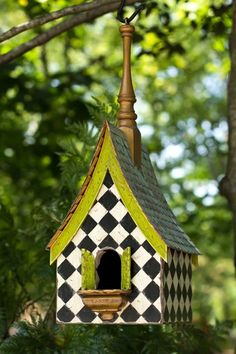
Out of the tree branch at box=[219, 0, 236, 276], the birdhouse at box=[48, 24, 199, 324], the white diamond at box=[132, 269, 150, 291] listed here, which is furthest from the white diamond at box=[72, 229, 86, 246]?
the tree branch at box=[219, 0, 236, 276]

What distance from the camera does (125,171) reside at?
3990 millimetres

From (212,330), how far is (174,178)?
857 cm

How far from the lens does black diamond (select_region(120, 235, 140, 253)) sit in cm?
393

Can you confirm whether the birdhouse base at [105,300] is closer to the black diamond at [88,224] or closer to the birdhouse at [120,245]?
the birdhouse at [120,245]

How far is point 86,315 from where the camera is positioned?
4000mm

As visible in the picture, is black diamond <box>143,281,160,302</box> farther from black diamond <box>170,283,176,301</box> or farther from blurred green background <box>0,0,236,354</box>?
blurred green background <box>0,0,236,354</box>

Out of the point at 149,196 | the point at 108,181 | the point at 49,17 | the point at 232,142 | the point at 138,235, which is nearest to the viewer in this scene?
the point at 138,235

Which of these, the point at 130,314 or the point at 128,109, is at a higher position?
the point at 128,109

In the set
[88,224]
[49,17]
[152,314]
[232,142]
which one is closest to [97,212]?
[88,224]

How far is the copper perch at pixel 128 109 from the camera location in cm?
422

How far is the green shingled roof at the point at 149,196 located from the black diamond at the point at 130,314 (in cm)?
31

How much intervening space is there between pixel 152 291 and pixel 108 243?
→ 30 centimetres

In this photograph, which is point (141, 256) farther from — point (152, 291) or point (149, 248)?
point (152, 291)

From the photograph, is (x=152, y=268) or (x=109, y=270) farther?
(x=109, y=270)
